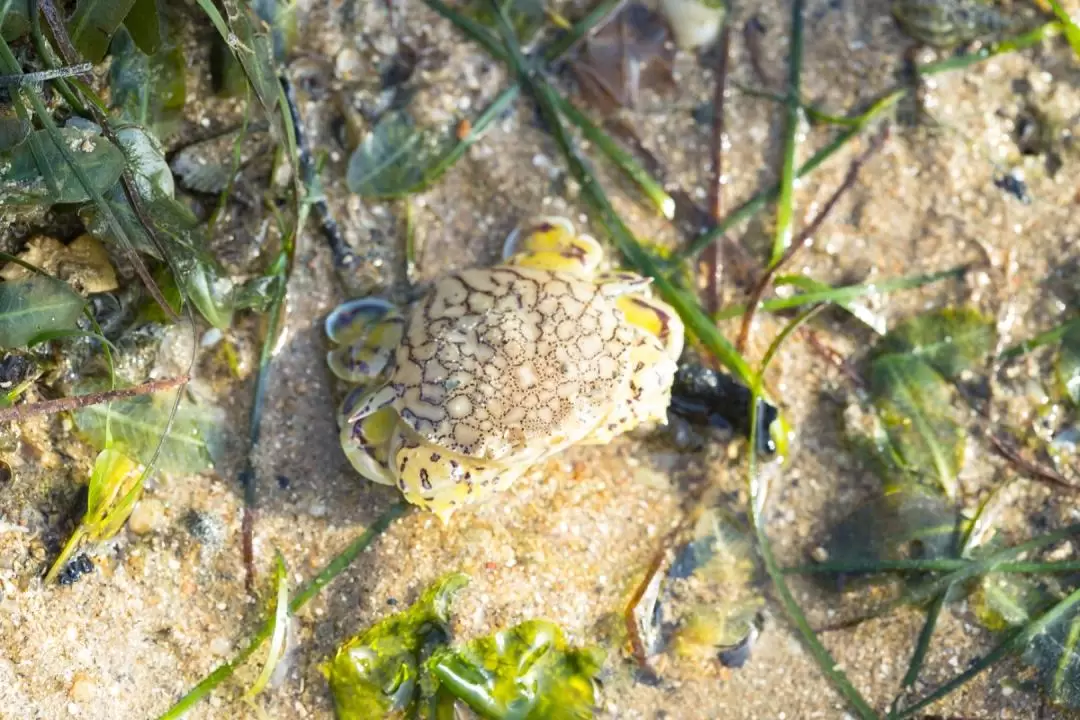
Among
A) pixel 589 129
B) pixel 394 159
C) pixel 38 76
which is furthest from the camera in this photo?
pixel 589 129

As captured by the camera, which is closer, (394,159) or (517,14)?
(394,159)

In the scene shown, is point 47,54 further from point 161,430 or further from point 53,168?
point 161,430

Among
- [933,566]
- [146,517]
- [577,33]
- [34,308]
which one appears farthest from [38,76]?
[933,566]

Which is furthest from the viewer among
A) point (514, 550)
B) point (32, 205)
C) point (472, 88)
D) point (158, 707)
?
point (472, 88)

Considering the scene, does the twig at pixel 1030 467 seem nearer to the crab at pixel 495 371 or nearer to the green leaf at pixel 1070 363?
the green leaf at pixel 1070 363

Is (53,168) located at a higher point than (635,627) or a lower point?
higher

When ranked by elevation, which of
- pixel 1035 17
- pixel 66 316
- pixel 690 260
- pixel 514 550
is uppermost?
pixel 1035 17

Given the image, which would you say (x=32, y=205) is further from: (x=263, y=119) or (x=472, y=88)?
(x=472, y=88)

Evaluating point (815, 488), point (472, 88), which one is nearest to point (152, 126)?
point (472, 88)
